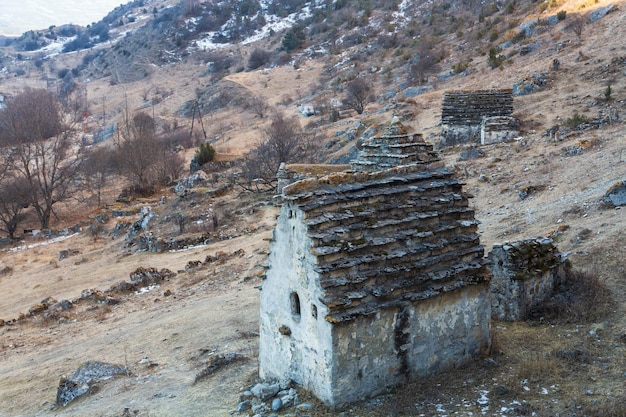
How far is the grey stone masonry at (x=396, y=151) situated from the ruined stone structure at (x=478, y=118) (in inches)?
555

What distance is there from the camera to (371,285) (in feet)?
23.8

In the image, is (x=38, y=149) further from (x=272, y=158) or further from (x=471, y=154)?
(x=471, y=154)

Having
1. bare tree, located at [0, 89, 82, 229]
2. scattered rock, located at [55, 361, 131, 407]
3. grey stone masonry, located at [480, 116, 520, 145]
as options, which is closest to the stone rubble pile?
scattered rock, located at [55, 361, 131, 407]

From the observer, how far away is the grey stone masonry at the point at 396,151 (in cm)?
915

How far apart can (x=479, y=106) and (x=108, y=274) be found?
55.5ft

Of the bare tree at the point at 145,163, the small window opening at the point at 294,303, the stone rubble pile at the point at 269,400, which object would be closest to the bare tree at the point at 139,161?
the bare tree at the point at 145,163

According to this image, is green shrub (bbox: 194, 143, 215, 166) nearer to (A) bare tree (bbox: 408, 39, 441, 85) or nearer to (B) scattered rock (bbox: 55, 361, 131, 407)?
(A) bare tree (bbox: 408, 39, 441, 85)

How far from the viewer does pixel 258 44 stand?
81250mm

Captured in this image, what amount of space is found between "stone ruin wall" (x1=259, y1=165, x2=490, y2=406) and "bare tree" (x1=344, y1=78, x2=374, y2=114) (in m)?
32.8

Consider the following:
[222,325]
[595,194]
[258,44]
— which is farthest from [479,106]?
[258,44]

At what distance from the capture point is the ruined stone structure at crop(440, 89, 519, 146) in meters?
22.5

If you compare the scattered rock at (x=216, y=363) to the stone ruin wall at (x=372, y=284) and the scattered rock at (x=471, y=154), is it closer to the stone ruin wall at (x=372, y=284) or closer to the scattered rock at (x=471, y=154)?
the stone ruin wall at (x=372, y=284)

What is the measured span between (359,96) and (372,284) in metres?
Result: 35.2

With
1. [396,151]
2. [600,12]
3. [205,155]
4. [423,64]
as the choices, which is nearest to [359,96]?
[423,64]
